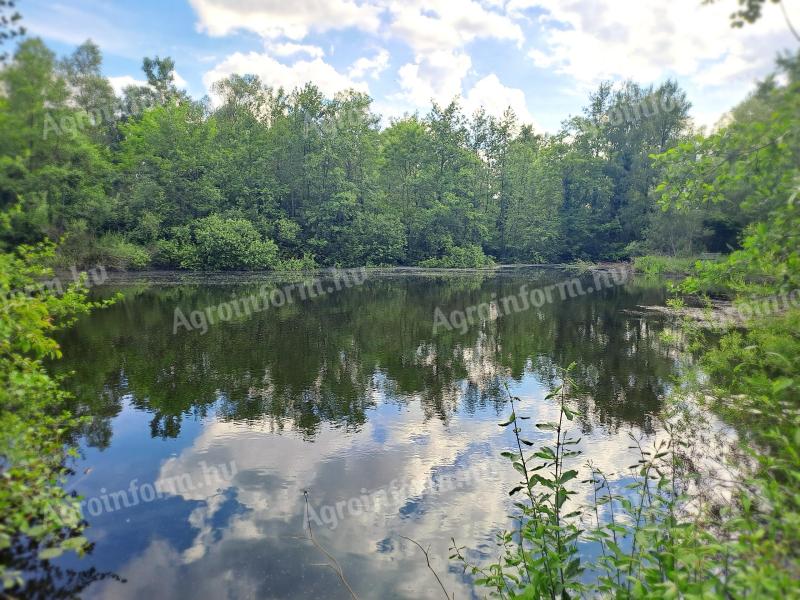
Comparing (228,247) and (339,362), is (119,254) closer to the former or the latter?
(228,247)

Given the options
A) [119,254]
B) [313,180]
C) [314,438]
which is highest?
[313,180]

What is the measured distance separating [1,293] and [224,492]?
3.65 m

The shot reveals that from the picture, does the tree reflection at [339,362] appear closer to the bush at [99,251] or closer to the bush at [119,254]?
the bush at [99,251]

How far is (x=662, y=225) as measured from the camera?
43.7m

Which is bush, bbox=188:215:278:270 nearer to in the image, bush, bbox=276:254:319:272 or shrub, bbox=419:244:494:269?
bush, bbox=276:254:319:272

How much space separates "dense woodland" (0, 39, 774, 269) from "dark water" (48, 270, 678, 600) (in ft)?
70.1

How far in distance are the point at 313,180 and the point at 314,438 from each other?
40.8 metres

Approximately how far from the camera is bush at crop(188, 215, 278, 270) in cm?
3881

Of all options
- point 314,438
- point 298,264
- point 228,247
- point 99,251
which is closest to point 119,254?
point 99,251

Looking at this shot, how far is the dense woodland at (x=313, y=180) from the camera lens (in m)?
34.0

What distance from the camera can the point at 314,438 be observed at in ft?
28.0

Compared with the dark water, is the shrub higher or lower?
higher

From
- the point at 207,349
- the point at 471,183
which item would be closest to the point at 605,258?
the point at 471,183

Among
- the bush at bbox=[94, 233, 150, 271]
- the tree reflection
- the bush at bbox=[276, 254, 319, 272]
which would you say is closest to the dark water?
the tree reflection
